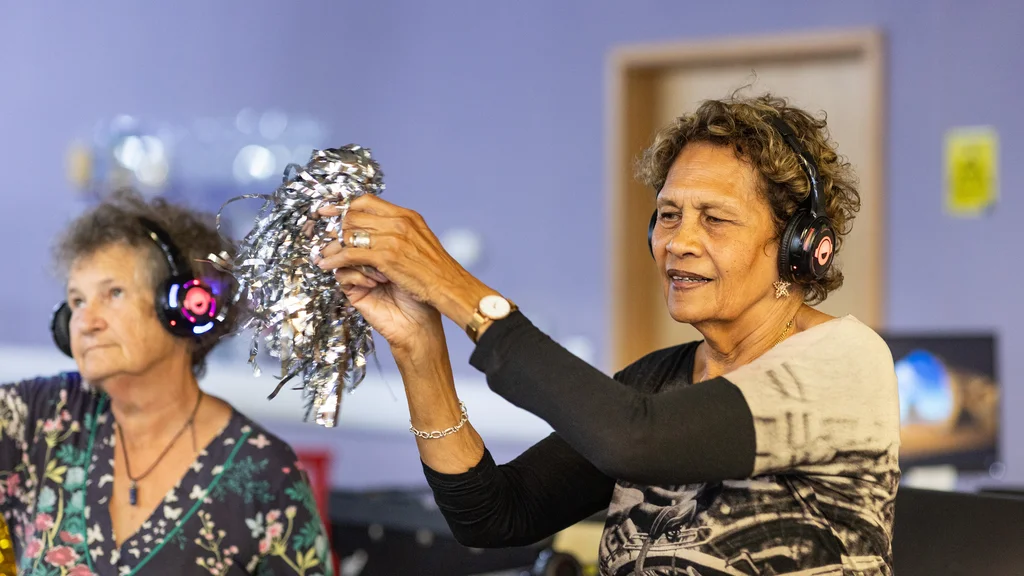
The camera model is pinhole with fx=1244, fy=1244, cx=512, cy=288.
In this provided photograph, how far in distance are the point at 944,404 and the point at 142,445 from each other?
199cm

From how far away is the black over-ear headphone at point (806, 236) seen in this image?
1549 mm

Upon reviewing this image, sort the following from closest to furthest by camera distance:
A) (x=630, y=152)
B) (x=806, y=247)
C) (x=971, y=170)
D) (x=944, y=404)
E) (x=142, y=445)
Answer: (x=806, y=247)
(x=142, y=445)
(x=944, y=404)
(x=971, y=170)
(x=630, y=152)

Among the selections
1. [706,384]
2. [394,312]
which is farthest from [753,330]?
[394,312]

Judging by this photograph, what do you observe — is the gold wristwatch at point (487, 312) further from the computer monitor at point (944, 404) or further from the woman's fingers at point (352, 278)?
the computer monitor at point (944, 404)

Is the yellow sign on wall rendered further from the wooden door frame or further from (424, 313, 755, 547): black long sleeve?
(424, 313, 755, 547): black long sleeve

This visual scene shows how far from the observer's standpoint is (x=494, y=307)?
1420 mm

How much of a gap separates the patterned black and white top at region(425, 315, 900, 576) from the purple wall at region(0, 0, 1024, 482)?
3.05 metres

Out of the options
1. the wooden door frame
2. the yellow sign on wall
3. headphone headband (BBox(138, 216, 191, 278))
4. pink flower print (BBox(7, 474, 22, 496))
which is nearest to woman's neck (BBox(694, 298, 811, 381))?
headphone headband (BBox(138, 216, 191, 278))

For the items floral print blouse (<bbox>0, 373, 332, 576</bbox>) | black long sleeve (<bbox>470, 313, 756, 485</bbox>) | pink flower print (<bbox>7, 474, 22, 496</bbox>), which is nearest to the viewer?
black long sleeve (<bbox>470, 313, 756, 485</bbox>)

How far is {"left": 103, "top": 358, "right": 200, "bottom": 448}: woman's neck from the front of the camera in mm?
2238

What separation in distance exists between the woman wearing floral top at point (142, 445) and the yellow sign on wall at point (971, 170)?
2959 millimetres

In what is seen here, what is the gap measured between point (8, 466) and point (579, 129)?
3284 mm

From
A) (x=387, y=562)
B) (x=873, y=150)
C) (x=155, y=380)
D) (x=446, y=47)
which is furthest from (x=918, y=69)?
(x=155, y=380)

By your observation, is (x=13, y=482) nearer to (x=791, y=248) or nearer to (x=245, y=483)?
(x=245, y=483)
